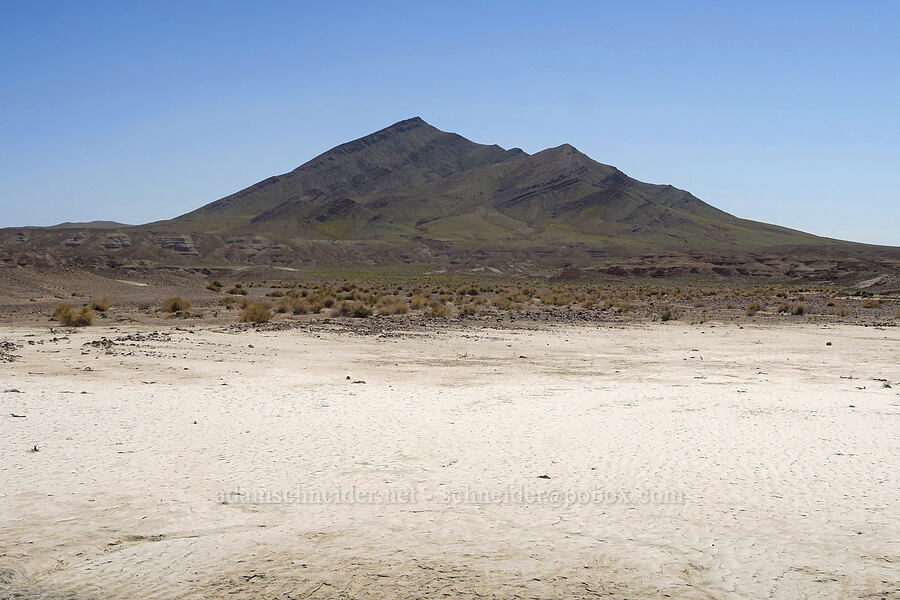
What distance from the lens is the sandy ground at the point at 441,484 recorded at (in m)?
5.89

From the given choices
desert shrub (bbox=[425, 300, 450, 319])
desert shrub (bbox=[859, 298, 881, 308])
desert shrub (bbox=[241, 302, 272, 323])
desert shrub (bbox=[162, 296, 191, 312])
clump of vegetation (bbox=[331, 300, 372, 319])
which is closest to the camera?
desert shrub (bbox=[241, 302, 272, 323])

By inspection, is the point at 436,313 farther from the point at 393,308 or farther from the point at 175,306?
the point at 175,306

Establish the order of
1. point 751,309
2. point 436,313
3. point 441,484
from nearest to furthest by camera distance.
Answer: point 441,484, point 436,313, point 751,309

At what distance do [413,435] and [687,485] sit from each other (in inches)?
148

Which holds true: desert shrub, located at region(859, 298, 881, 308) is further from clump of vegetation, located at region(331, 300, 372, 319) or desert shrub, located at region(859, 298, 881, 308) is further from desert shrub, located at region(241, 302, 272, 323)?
desert shrub, located at region(241, 302, 272, 323)

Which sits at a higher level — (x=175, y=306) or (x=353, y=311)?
(x=175, y=306)

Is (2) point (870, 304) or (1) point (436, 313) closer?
(1) point (436, 313)

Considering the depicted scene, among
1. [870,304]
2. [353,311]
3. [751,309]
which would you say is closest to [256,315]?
[353,311]

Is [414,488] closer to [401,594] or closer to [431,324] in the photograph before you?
[401,594]

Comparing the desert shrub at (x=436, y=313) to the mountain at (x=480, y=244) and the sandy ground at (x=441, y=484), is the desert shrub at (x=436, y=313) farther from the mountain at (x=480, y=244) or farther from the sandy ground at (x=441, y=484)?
the mountain at (x=480, y=244)

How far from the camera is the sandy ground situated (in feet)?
19.3

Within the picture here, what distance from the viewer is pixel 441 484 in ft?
26.7

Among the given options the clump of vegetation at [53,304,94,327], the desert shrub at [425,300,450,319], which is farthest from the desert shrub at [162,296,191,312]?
the desert shrub at [425,300,450,319]

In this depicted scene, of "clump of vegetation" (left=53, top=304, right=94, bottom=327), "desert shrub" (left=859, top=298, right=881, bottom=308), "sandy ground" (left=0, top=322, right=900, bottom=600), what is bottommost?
"sandy ground" (left=0, top=322, right=900, bottom=600)
